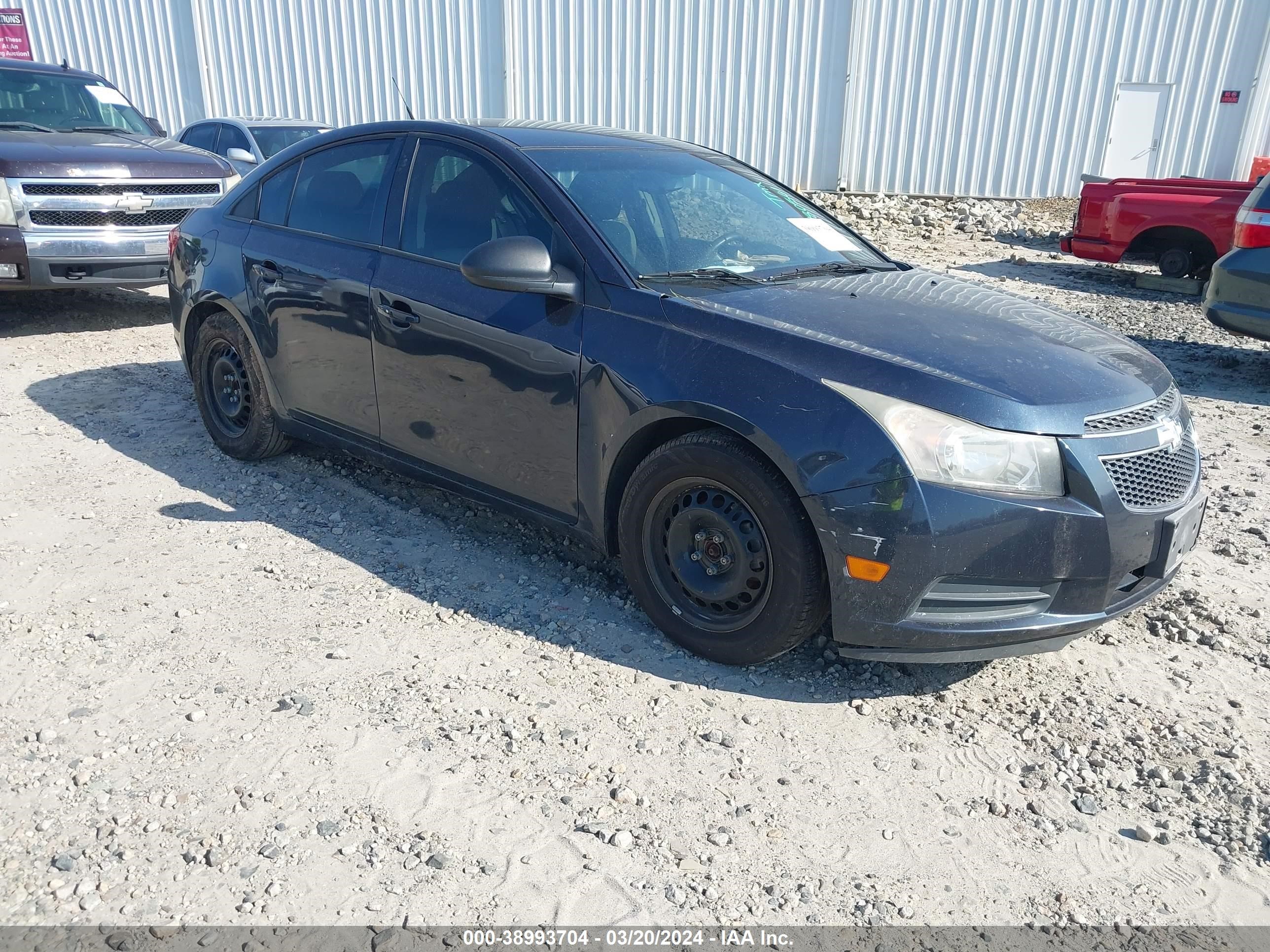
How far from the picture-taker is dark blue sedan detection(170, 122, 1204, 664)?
2.87 m

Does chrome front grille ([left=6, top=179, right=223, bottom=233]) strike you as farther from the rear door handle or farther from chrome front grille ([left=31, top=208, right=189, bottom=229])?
the rear door handle

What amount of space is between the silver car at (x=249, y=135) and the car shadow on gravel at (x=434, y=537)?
6741 millimetres

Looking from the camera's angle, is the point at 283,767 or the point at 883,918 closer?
the point at 883,918

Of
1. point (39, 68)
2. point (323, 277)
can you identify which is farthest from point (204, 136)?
point (323, 277)

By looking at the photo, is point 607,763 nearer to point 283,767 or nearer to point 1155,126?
point 283,767

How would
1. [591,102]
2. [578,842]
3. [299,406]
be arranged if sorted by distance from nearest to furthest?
[578,842], [299,406], [591,102]

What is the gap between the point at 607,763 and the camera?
9.49 ft

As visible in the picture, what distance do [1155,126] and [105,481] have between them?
1607cm

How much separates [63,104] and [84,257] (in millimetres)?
2273

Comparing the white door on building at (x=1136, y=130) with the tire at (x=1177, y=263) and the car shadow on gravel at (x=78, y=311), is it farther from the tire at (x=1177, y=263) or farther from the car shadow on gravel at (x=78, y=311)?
the car shadow on gravel at (x=78, y=311)

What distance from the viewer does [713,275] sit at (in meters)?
3.63

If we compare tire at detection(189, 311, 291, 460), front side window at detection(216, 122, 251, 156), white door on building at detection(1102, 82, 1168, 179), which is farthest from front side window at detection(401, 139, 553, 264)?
white door on building at detection(1102, 82, 1168, 179)

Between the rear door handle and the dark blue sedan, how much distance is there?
3 cm

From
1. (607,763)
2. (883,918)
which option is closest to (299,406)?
(607,763)
